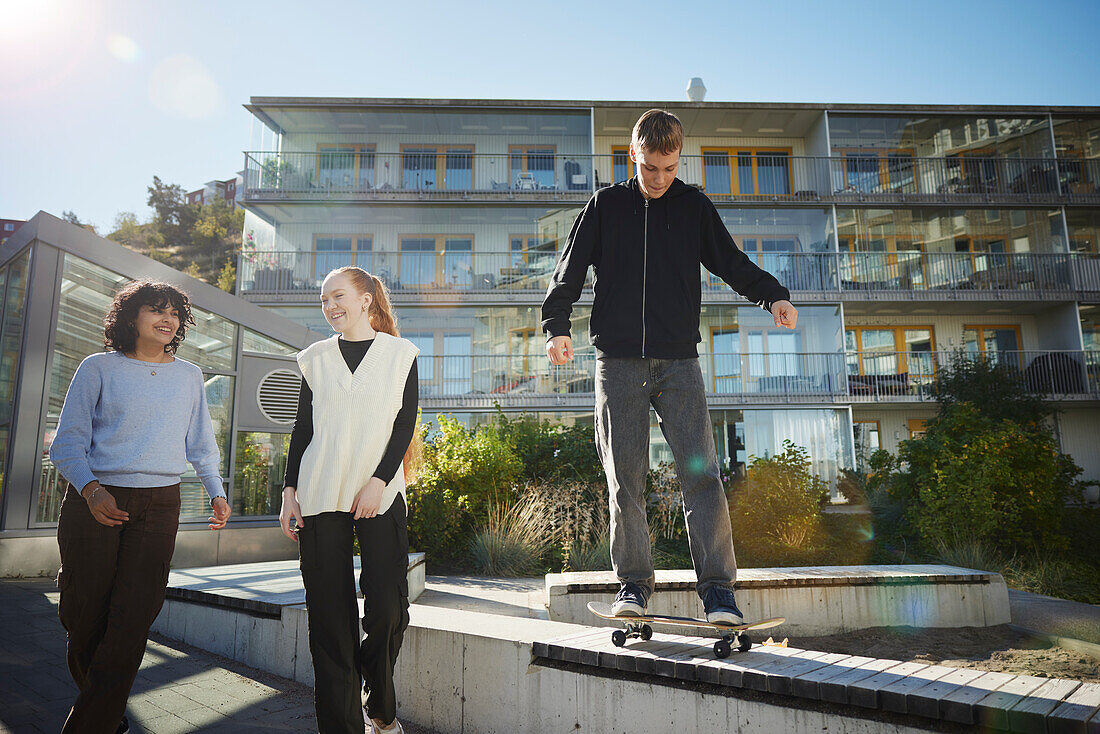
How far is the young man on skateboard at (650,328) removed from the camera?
223 centimetres

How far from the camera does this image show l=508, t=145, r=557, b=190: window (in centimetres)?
1911

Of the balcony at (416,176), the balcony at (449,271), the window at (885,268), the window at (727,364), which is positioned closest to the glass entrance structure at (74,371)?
the balcony at (449,271)

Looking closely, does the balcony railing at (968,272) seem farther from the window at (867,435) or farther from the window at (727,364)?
the window at (867,435)

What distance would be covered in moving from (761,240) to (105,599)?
774 inches

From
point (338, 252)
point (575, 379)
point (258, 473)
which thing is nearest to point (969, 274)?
point (575, 379)

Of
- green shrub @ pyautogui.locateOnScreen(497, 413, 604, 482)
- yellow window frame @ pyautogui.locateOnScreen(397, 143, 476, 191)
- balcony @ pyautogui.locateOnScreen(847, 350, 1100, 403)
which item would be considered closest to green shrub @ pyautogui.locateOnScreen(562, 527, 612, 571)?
green shrub @ pyautogui.locateOnScreen(497, 413, 604, 482)

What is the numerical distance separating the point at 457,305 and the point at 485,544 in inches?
472

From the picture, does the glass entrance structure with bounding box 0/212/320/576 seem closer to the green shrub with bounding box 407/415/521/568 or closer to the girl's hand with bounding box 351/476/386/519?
the green shrub with bounding box 407/415/521/568

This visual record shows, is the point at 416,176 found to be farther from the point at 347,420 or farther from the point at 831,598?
the point at 347,420

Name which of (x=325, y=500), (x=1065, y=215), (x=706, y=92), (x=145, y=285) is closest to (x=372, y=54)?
(x=145, y=285)

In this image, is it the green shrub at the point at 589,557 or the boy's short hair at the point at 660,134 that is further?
the green shrub at the point at 589,557

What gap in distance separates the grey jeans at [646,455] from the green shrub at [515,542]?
4505 mm

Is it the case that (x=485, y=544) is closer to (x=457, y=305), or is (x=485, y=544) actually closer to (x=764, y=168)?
(x=457, y=305)

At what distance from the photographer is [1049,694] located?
1535 mm
